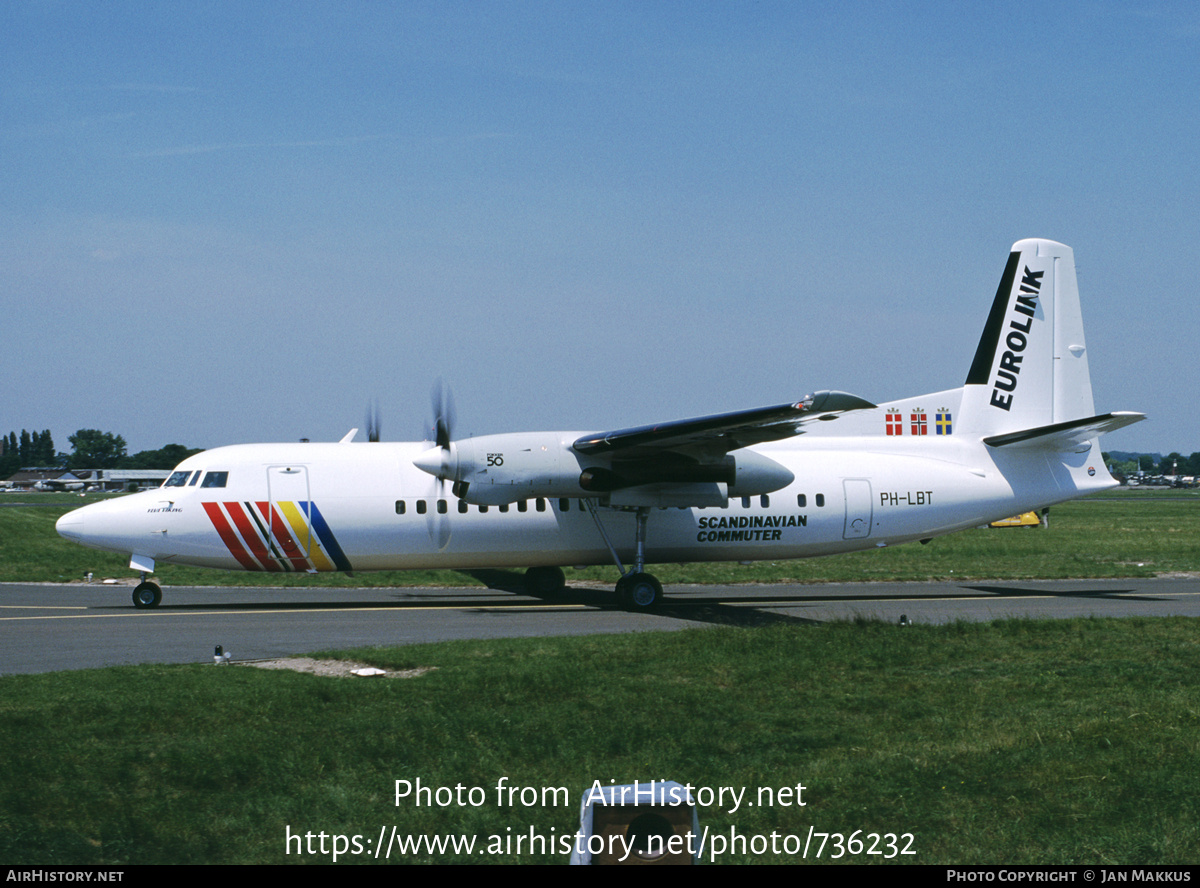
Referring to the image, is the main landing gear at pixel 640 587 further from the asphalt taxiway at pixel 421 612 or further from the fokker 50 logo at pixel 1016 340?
the fokker 50 logo at pixel 1016 340

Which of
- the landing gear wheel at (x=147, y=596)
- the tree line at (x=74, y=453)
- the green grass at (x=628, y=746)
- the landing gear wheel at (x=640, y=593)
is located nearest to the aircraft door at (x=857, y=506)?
the landing gear wheel at (x=640, y=593)

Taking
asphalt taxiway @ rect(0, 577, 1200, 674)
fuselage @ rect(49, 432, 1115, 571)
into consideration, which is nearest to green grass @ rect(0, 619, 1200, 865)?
asphalt taxiway @ rect(0, 577, 1200, 674)

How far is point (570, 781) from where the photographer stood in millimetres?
8039

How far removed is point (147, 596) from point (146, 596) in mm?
19

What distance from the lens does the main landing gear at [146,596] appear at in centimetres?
1972

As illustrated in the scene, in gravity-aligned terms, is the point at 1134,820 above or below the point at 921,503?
below

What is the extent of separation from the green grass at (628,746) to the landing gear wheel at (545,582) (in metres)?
9.16

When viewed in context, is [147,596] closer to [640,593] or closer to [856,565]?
[640,593]

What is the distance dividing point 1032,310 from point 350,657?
17.7 m

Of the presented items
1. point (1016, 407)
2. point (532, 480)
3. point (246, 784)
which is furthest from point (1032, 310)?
point (246, 784)

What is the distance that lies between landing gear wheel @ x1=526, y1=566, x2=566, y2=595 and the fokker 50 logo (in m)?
10.6

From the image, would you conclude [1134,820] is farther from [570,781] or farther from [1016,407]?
[1016,407]

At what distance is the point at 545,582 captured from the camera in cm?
2284
